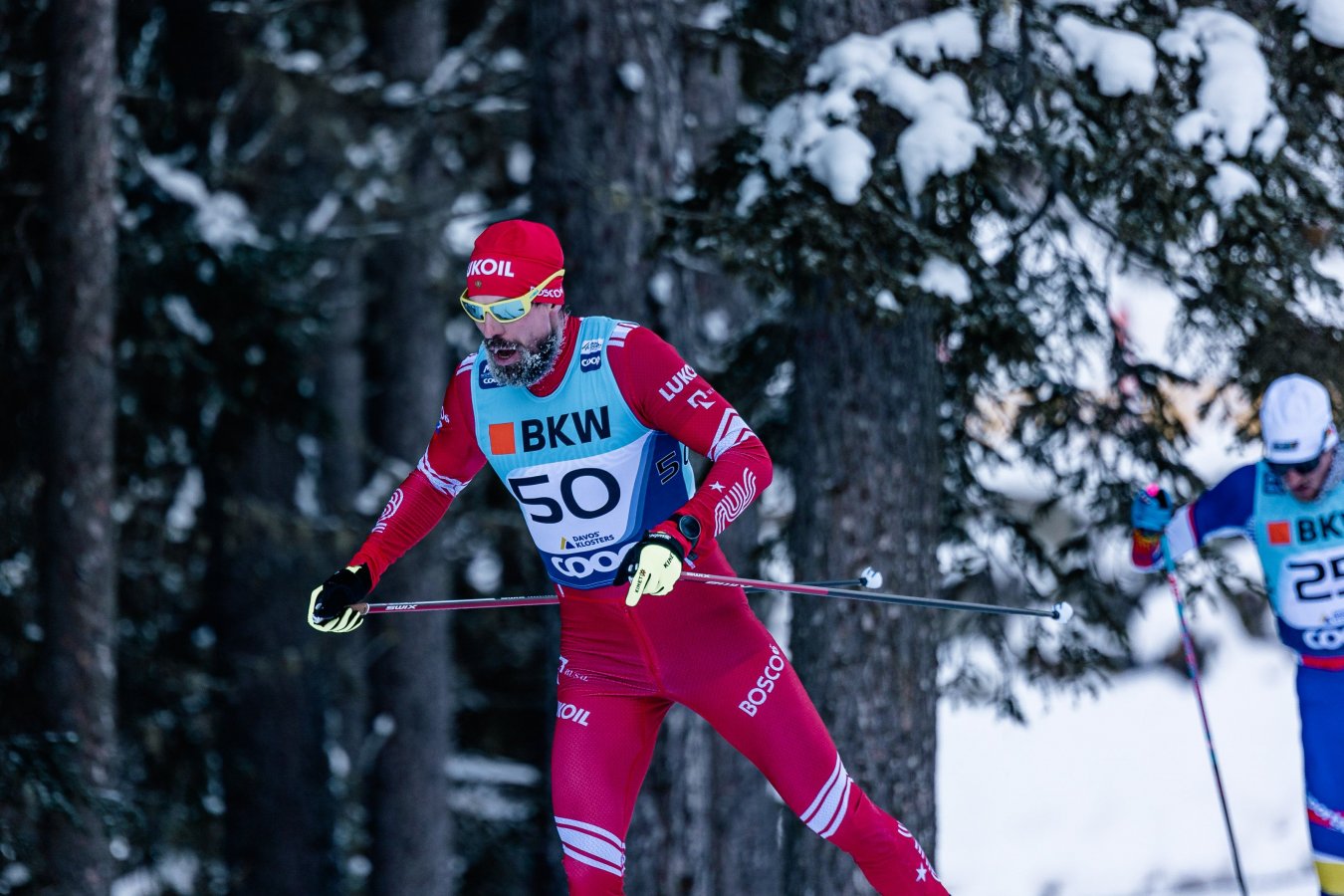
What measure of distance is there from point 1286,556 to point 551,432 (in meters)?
3.23

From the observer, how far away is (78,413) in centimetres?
859

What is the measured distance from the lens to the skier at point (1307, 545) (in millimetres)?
6074

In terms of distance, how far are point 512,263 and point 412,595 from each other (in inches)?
412

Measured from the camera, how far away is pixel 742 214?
263 inches

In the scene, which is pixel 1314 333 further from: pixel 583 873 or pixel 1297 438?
pixel 583 873

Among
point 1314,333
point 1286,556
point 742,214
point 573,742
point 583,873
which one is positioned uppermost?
point 742,214

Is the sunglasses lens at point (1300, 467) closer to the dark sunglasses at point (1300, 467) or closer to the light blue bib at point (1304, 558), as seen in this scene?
the dark sunglasses at point (1300, 467)

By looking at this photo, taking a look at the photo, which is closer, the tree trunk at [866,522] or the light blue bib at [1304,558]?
the light blue bib at [1304,558]

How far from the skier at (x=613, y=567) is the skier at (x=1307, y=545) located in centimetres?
216

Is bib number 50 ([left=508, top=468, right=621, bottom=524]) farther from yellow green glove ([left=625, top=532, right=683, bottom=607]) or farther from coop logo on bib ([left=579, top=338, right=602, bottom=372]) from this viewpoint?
yellow green glove ([left=625, top=532, right=683, bottom=607])

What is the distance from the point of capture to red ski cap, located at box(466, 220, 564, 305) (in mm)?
5020

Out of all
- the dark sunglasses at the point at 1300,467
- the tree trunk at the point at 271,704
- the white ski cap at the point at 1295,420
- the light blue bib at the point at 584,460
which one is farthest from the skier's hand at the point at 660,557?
the tree trunk at the point at 271,704

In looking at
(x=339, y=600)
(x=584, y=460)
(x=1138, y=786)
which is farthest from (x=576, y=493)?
(x=1138, y=786)

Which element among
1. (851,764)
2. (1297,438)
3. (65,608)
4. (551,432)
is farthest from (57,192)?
(1297,438)
